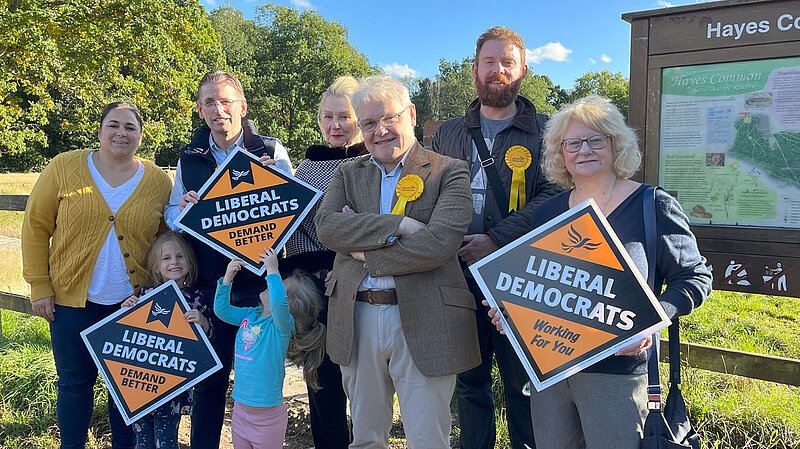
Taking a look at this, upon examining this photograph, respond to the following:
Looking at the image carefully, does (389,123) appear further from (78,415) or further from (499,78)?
(78,415)

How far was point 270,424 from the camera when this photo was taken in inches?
128

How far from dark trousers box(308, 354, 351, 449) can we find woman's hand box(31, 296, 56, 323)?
1634 millimetres

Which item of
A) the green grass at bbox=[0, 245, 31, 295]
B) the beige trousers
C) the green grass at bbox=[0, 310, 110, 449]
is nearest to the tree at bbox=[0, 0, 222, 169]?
the green grass at bbox=[0, 245, 31, 295]

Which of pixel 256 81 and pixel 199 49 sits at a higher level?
pixel 256 81

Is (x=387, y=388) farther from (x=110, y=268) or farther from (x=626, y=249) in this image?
(x=110, y=268)

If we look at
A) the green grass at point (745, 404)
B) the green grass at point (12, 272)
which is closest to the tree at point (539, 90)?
the green grass at point (12, 272)

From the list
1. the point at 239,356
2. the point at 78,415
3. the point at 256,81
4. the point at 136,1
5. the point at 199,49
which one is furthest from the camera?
the point at 256,81

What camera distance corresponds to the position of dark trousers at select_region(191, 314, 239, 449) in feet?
11.7

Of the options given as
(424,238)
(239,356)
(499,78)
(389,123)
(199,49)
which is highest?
(199,49)

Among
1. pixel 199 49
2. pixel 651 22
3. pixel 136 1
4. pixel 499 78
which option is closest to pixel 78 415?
pixel 499 78

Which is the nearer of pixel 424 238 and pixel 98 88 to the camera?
pixel 424 238

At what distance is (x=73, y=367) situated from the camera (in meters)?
3.56

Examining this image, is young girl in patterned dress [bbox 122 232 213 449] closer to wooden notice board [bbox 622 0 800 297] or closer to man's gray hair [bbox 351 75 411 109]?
man's gray hair [bbox 351 75 411 109]

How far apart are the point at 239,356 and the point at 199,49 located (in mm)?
21655
